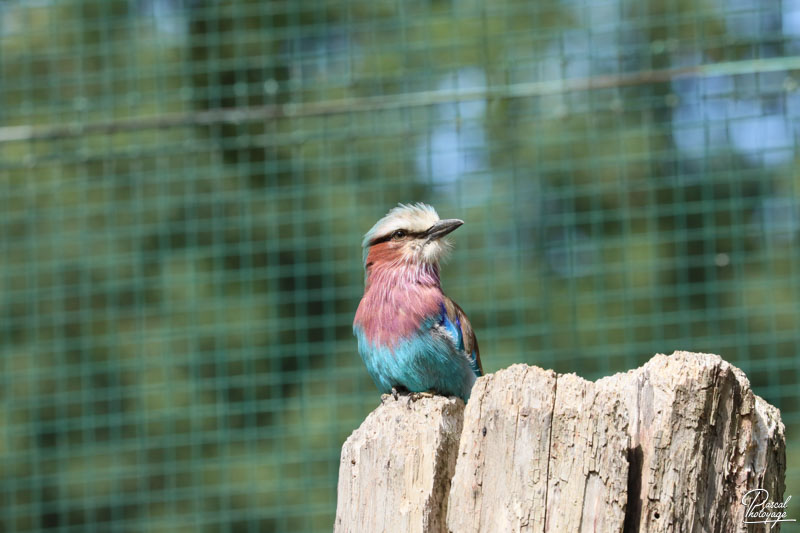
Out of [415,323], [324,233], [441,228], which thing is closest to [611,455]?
[415,323]

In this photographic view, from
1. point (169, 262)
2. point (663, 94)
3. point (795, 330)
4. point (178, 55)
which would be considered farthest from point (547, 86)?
point (178, 55)

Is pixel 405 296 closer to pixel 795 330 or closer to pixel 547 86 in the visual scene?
pixel 547 86

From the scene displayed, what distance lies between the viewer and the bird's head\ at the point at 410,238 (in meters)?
3.91

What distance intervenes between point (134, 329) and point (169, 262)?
1.54 ft

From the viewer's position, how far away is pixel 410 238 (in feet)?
13.0

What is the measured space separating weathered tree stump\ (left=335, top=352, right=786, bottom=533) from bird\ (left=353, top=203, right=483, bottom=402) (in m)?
1.41

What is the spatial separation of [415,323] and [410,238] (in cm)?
43

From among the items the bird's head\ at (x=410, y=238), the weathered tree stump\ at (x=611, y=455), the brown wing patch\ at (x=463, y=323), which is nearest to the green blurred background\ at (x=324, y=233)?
the bird's head\ at (x=410, y=238)

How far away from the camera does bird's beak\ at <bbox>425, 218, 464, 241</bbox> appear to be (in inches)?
153

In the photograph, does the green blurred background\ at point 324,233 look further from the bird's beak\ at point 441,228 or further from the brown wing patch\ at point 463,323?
the brown wing patch\ at point 463,323
